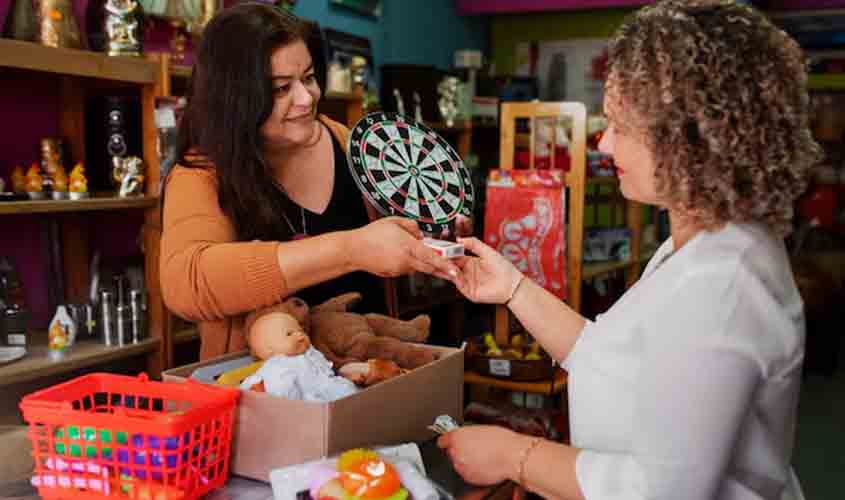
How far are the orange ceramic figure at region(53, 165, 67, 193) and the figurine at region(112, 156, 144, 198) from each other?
0.20m

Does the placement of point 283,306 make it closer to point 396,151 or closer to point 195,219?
point 195,219

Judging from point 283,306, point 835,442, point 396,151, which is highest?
point 396,151

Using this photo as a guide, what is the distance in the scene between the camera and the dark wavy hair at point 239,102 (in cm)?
165

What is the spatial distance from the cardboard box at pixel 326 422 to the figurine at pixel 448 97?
12.8 feet

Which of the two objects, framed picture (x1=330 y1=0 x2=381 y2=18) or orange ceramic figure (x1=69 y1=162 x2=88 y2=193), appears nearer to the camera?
orange ceramic figure (x1=69 y1=162 x2=88 y2=193)

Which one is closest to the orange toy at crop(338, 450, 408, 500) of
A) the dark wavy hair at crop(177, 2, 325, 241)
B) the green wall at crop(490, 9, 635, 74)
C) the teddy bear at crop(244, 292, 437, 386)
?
the teddy bear at crop(244, 292, 437, 386)

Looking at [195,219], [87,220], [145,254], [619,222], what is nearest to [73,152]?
[87,220]

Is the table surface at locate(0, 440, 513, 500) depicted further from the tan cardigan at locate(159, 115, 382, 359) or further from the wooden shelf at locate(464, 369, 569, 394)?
the wooden shelf at locate(464, 369, 569, 394)

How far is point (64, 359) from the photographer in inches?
107

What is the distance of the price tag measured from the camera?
339cm

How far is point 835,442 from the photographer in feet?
14.0

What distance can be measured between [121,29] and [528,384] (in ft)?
6.69

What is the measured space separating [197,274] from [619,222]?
12.8 ft

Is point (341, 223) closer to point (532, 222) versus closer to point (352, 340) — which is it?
point (352, 340)
